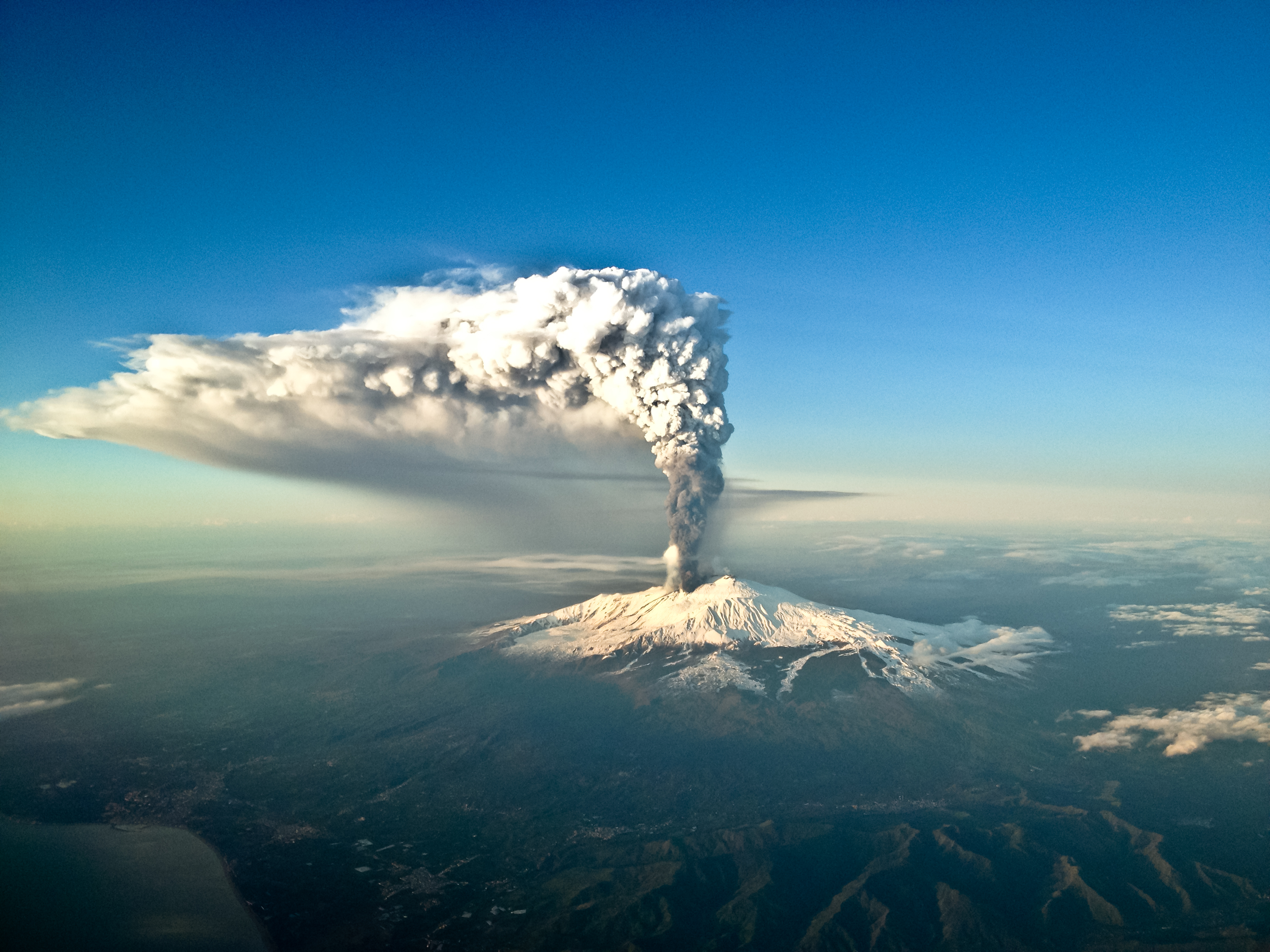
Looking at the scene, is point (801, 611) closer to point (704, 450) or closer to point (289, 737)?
point (704, 450)

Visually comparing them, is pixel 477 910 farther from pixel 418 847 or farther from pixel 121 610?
pixel 121 610

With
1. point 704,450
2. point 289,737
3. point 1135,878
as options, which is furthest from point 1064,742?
point 289,737

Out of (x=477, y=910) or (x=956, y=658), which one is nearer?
(x=477, y=910)

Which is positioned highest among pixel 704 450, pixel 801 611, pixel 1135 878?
pixel 704 450

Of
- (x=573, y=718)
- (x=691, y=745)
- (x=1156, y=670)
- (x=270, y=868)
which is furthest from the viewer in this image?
(x=1156, y=670)

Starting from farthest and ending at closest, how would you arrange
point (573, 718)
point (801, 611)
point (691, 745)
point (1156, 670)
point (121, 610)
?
point (121, 610), point (1156, 670), point (801, 611), point (573, 718), point (691, 745)

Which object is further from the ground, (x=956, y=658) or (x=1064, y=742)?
(x=956, y=658)

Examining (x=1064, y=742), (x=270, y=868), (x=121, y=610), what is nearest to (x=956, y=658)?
(x=1064, y=742)
